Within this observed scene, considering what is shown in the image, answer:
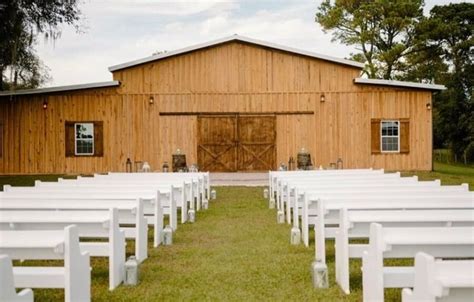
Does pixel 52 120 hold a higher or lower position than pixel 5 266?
higher

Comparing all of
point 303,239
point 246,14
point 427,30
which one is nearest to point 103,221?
point 303,239

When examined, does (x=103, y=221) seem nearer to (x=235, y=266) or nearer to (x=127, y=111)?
(x=235, y=266)

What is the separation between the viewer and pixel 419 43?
41.5 m

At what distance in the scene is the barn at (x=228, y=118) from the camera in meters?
24.0

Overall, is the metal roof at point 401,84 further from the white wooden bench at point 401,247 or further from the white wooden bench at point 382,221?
the white wooden bench at point 401,247

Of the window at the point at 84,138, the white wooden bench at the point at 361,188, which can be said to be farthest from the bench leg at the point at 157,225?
the window at the point at 84,138

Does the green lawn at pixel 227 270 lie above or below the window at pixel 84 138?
below

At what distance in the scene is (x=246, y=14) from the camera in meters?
32.6

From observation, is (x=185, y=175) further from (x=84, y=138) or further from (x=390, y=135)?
(x=390, y=135)

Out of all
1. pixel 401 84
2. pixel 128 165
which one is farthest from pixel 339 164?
pixel 128 165

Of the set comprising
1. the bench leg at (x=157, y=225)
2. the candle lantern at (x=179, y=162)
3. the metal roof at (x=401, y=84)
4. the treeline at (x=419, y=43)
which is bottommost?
the bench leg at (x=157, y=225)

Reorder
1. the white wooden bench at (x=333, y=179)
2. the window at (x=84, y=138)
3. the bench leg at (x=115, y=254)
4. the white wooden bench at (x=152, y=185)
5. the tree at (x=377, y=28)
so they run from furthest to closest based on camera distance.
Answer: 1. the tree at (x=377, y=28)
2. the window at (x=84, y=138)
3. the white wooden bench at (x=333, y=179)
4. the white wooden bench at (x=152, y=185)
5. the bench leg at (x=115, y=254)

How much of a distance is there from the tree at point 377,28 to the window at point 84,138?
75.2ft

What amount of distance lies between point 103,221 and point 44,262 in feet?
6.06
